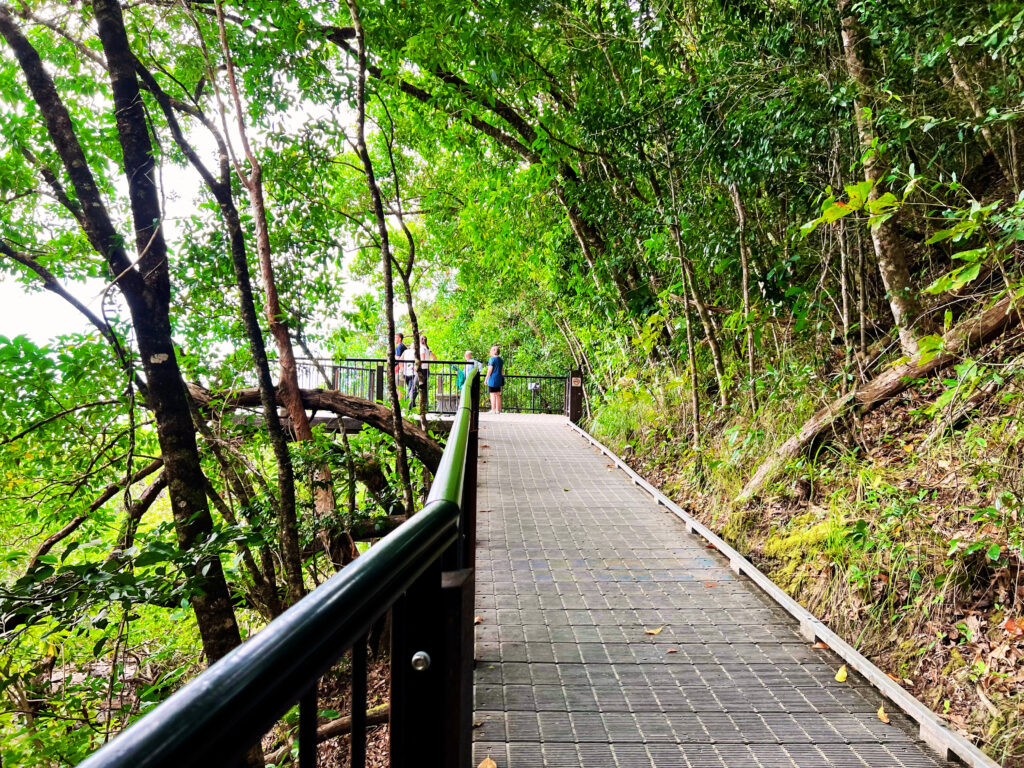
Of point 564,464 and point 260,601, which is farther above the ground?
point 564,464

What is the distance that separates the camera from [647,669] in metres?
3.46

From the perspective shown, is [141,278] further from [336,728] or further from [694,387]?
[694,387]

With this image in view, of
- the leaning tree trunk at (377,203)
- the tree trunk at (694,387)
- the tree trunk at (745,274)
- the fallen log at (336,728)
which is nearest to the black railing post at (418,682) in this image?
the fallen log at (336,728)

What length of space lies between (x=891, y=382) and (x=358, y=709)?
5421mm

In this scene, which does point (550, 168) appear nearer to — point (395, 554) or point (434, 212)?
point (434, 212)

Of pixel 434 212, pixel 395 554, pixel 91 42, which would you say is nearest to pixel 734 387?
pixel 395 554

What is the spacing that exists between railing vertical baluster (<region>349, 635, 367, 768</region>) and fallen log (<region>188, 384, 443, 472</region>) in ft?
22.1

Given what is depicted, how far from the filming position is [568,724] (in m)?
2.96

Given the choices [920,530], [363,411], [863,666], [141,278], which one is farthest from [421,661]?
[363,411]

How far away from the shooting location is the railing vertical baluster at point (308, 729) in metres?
0.72

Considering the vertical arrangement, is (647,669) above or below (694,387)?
below

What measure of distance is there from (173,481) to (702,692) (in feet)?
12.0

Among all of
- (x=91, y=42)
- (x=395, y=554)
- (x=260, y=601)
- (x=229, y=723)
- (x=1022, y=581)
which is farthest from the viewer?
(x=260, y=601)

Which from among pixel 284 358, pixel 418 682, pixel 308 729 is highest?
pixel 284 358
